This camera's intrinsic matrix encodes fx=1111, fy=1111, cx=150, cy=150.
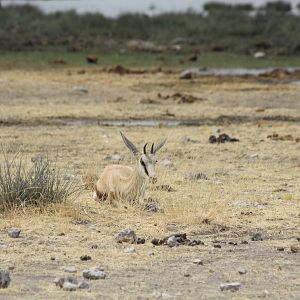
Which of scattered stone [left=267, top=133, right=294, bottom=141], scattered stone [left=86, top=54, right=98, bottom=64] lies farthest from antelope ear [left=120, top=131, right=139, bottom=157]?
scattered stone [left=86, top=54, right=98, bottom=64]

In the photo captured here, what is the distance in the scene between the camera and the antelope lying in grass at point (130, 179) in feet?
38.7

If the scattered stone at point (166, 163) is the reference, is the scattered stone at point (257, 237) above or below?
above

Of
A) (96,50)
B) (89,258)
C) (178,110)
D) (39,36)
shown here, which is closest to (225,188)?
(89,258)

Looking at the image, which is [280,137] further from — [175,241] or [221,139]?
[175,241]

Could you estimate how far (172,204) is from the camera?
11906mm

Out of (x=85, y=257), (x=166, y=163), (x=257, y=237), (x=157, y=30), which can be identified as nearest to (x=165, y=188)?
(x=166, y=163)

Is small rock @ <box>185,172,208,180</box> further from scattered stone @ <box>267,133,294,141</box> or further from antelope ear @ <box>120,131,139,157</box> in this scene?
scattered stone @ <box>267,133,294,141</box>

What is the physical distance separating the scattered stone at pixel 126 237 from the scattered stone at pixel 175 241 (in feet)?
0.59

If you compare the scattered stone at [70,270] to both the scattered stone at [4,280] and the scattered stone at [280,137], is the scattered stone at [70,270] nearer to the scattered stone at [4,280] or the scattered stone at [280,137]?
the scattered stone at [4,280]

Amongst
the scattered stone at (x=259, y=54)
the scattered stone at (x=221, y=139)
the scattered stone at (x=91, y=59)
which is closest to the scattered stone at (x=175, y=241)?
the scattered stone at (x=221, y=139)

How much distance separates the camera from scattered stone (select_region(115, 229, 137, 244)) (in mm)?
9961

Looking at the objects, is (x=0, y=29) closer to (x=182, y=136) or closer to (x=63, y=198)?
(x=182, y=136)

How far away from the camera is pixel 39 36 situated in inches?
1807

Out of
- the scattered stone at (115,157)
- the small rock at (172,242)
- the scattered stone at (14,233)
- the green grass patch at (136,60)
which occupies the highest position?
the small rock at (172,242)
